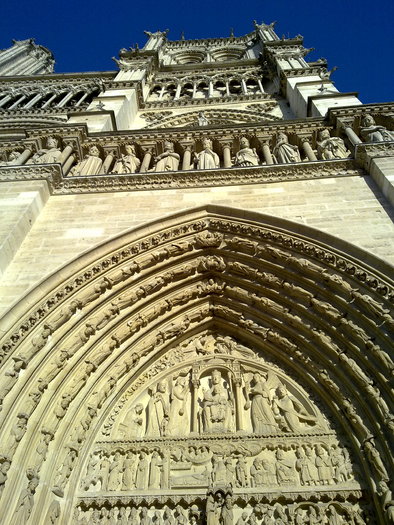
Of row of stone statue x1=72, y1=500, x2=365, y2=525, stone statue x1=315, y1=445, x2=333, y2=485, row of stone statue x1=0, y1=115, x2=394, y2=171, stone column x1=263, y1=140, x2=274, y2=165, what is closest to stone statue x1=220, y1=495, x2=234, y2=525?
row of stone statue x1=72, y1=500, x2=365, y2=525

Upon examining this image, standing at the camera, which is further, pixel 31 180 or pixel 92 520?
pixel 31 180

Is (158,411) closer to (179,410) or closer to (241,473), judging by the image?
(179,410)

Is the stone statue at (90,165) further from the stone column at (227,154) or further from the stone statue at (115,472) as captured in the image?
the stone statue at (115,472)

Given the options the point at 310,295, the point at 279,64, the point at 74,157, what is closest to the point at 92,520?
the point at 310,295

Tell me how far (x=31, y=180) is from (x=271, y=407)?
5.24 m

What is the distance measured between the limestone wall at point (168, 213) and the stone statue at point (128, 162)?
1189mm

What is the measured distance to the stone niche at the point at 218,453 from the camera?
4.53 m

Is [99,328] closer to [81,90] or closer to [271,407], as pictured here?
[271,407]

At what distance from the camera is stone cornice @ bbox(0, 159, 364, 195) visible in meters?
7.24

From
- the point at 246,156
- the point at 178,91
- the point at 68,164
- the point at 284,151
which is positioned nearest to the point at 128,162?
the point at 68,164

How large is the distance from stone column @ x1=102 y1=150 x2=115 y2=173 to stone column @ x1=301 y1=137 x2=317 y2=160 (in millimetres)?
3995

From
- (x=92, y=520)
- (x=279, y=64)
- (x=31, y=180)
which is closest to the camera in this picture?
(x=92, y=520)

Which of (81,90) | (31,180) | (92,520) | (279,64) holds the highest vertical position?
(81,90)

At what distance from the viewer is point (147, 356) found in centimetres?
627
